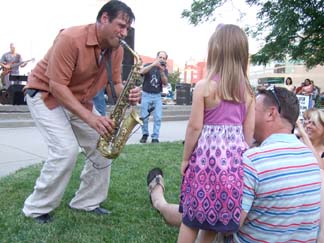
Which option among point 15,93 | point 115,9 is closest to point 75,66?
point 115,9

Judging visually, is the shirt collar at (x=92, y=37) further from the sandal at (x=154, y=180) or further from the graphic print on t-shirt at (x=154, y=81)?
the graphic print on t-shirt at (x=154, y=81)

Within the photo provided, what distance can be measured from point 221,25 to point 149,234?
1.71 m

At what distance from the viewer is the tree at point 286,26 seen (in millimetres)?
8312

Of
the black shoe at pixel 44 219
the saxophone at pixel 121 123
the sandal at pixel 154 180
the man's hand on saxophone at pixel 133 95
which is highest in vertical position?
the man's hand on saxophone at pixel 133 95

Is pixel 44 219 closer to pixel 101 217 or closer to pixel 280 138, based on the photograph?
pixel 101 217

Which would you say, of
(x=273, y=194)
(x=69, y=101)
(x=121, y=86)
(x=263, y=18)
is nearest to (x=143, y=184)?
(x=121, y=86)

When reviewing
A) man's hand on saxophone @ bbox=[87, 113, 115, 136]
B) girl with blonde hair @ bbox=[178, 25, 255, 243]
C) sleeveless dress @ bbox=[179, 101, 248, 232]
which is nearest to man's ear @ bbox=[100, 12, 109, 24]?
man's hand on saxophone @ bbox=[87, 113, 115, 136]

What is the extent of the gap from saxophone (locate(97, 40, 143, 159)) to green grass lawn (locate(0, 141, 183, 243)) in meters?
0.60

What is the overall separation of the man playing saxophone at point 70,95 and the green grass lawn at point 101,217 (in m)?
0.19

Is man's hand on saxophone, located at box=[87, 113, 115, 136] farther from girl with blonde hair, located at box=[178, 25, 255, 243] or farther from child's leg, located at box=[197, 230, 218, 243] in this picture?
child's leg, located at box=[197, 230, 218, 243]

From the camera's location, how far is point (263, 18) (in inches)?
370

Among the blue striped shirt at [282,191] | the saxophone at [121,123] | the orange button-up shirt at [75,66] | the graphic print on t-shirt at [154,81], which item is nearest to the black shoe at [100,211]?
the saxophone at [121,123]

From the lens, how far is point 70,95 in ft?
10.7

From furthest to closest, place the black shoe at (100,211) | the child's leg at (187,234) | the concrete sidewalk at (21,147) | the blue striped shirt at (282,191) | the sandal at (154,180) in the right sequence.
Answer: the concrete sidewalk at (21,147)
the sandal at (154,180)
the black shoe at (100,211)
the child's leg at (187,234)
the blue striped shirt at (282,191)
